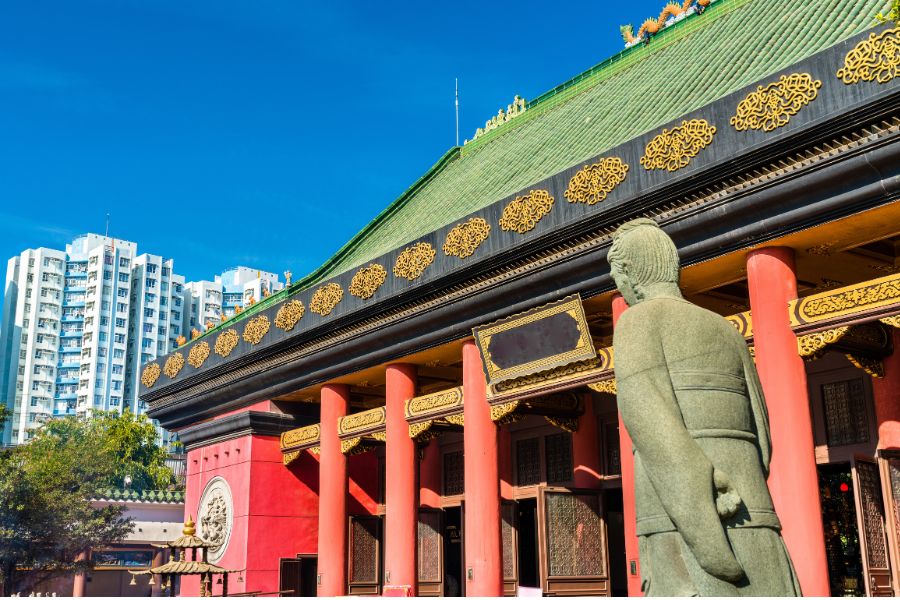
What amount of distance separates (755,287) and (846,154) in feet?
7.03

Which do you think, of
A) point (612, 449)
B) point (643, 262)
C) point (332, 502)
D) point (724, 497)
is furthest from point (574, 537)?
point (724, 497)

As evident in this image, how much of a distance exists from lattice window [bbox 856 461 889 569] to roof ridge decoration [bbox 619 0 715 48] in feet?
33.8

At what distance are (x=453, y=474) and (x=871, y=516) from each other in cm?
1100

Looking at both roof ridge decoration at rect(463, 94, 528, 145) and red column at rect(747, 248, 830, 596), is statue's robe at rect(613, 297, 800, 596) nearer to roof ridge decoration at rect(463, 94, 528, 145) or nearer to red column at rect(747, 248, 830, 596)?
red column at rect(747, 248, 830, 596)

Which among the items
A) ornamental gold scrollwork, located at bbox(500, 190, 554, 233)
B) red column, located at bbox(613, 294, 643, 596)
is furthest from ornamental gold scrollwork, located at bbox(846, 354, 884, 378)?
ornamental gold scrollwork, located at bbox(500, 190, 554, 233)

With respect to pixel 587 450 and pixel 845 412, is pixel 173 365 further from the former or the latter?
pixel 845 412

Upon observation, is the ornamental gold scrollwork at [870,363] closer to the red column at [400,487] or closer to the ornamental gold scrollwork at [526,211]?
the ornamental gold scrollwork at [526,211]

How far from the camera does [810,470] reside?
11.8 meters

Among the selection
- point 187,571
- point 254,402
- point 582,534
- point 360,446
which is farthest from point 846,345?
point 254,402

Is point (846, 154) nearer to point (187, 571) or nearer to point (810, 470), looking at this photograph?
point (810, 470)

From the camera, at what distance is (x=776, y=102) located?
12281 mm

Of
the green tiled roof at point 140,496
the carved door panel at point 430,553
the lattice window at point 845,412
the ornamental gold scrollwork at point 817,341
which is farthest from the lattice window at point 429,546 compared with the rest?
the green tiled roof at point 140,496

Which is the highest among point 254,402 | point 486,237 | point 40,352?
point 40,352

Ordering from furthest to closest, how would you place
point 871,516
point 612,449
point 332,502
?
1. point 332,502
2. point 612,449
3. point 871,516
